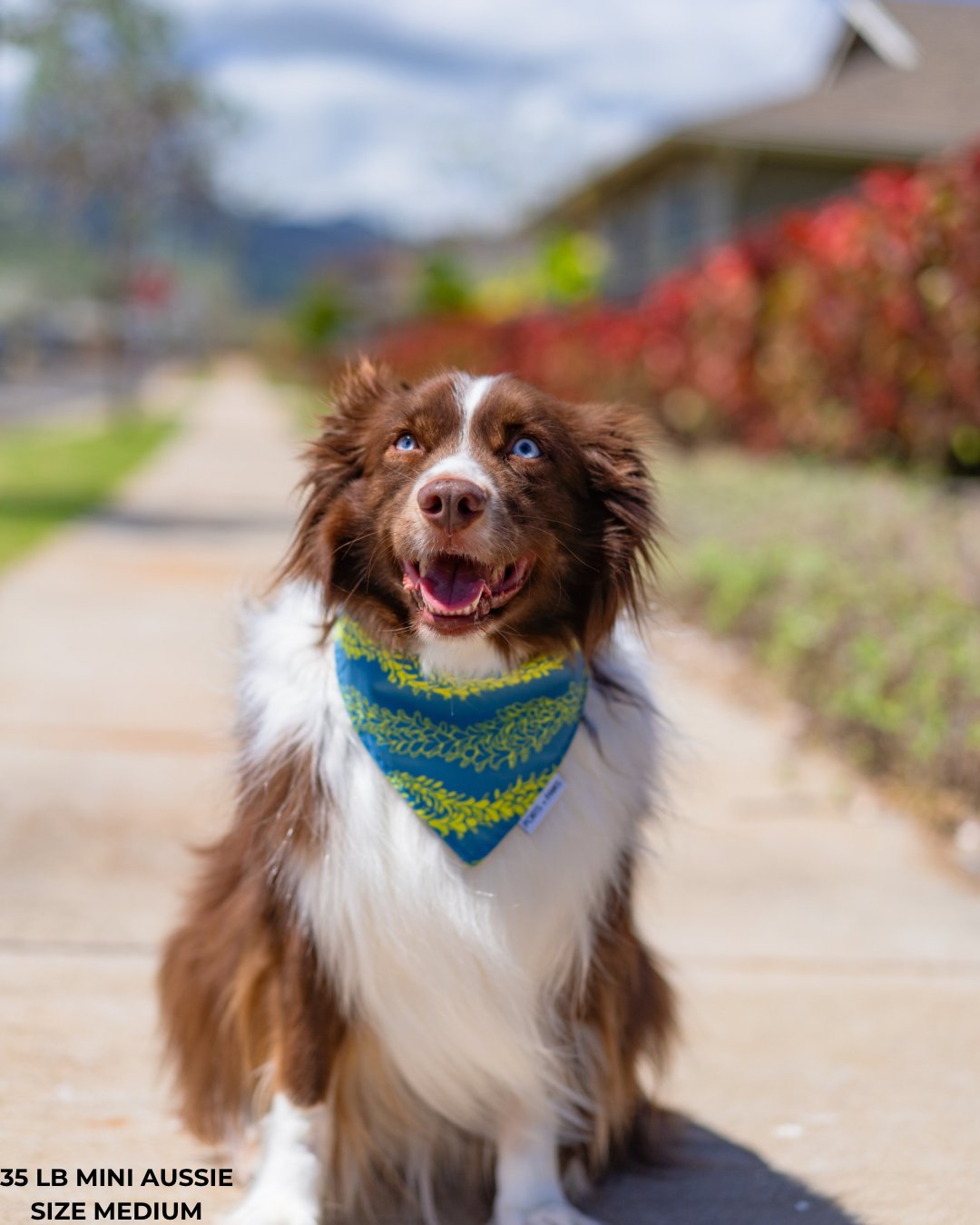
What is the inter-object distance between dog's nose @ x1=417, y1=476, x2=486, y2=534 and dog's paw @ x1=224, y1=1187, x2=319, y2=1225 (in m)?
1.29

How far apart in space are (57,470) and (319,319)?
148 ft

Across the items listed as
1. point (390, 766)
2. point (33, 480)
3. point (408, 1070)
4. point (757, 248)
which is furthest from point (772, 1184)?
point (33, 480)

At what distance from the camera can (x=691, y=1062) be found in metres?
3.39

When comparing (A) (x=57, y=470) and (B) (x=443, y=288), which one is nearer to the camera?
(A) (x=57, y=470)

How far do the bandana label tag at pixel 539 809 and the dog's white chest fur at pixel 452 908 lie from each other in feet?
0.06

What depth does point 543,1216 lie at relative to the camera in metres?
2.51

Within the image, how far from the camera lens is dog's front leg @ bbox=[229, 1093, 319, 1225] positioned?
2447mm

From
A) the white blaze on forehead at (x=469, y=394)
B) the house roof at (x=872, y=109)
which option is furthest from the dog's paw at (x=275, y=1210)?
the house roof at (x=872, y=109)

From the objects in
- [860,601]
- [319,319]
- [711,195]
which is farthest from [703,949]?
[319,319]

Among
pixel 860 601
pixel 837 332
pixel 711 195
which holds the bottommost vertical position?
pixel 860 601

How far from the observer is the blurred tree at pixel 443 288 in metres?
40.7

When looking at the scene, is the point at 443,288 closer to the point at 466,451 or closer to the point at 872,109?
the point at 872,109

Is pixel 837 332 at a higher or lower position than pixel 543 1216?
higher

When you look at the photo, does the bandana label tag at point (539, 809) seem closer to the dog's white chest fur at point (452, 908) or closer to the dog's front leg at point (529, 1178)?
the dog's white chest fur at point (452, 908)
